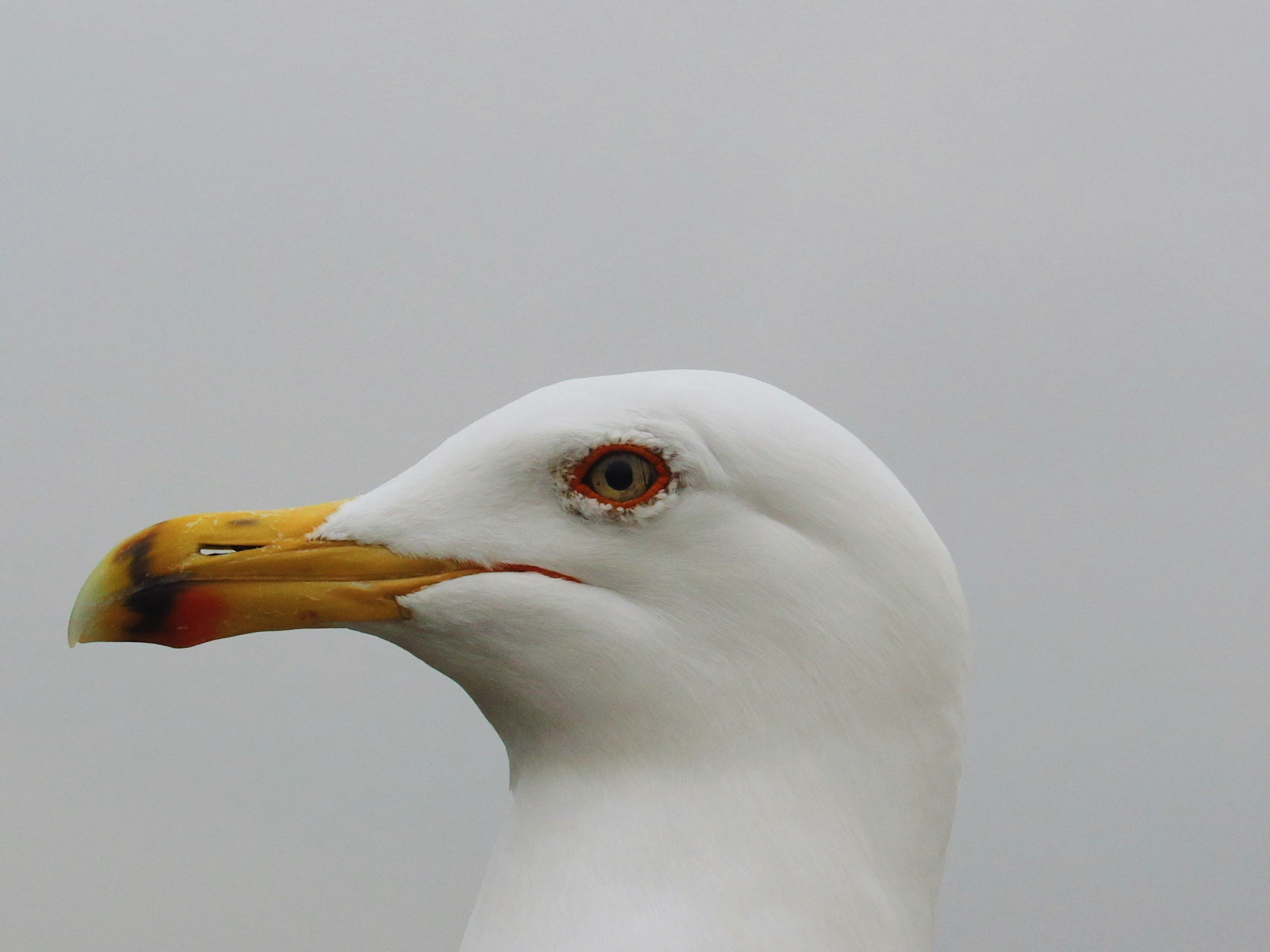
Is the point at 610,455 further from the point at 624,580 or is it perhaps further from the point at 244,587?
the point at 244,587

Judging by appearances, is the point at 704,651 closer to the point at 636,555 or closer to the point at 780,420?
the point at 636,555

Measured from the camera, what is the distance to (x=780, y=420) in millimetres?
1994

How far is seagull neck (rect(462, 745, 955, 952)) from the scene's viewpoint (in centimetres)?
183

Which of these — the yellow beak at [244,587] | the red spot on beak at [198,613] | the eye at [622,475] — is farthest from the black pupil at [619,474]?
the red spot on beak at [198,613]

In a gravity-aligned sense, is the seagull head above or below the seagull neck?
above

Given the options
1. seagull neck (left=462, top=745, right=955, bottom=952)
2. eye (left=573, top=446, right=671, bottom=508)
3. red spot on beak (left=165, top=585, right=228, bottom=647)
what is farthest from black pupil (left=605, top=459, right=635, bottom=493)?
red spot on beak (left=165, top=585, right=228, bottom=647)

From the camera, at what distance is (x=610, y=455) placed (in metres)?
1.94

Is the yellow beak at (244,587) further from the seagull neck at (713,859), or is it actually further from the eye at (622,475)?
the seagull neck at (713,859)

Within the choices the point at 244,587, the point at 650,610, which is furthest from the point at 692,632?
the point at 244,587

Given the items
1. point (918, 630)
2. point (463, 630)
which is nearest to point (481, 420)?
point (463, 630)

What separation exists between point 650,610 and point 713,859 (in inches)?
15.7

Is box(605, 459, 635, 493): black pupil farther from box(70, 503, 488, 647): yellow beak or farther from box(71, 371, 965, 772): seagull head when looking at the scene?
box(70, 503, 488, 647): yellow beak

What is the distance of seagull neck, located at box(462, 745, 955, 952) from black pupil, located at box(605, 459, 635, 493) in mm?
460

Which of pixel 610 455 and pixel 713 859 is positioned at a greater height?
pixel 610 455
